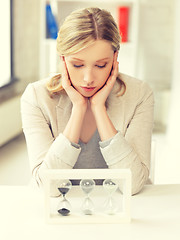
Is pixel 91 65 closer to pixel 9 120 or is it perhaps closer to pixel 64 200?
pixel 64 200

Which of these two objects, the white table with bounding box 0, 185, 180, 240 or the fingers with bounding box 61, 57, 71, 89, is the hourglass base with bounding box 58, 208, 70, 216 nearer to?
the white table with bounding box 0, 185, 180, 240

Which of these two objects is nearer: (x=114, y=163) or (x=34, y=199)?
(x=34, y=199)

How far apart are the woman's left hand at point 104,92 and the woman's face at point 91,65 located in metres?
0.07

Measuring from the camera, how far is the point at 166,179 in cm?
336

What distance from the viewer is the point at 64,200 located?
4.55 ft

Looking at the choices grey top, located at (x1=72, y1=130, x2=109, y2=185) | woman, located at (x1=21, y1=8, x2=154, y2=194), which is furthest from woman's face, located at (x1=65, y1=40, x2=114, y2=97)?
grey top, located at (x1=72, y1=130, x2=109, y2=185)

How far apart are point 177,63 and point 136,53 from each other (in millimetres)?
398

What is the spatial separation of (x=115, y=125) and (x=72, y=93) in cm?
22

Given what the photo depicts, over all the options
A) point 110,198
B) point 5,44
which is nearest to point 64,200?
point 110,198

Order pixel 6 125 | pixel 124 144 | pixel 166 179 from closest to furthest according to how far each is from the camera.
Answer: pixel 124 144 → pixel 166 179 → pixel 6 125

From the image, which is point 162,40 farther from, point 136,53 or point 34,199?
point 34,199

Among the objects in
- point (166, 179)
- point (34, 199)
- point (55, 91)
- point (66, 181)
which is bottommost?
point (166, 179)

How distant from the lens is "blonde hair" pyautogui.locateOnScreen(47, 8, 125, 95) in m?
1.59

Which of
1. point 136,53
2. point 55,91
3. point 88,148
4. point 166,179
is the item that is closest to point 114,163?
point 88,148
